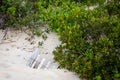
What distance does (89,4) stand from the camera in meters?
9.26

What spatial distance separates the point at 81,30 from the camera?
23.6ft

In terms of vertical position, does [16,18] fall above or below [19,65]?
above

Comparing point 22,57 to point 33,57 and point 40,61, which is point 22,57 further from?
point 40,61

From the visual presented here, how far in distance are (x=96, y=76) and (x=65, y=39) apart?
1.32 meters

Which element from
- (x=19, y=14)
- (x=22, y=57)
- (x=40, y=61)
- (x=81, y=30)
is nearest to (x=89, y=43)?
(x=81, y=30)

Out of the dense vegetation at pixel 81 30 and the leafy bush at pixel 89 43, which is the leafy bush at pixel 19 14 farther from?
the leafy bush at pixel 89 43

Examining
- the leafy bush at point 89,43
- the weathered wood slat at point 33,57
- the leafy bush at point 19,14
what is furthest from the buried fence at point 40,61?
the leafy bush at point 19,14

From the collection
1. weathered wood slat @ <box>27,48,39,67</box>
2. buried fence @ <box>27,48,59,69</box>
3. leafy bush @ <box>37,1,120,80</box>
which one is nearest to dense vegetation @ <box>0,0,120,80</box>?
leafy bush @ <box>37,1,120,80</box>

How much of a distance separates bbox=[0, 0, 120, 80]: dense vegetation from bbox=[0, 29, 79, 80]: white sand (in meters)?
0.27

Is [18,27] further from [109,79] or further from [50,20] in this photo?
[109,79]

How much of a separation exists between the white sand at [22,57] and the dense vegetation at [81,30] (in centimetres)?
27

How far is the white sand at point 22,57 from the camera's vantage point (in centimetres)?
631

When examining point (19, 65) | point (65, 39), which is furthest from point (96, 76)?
point (19, 65)

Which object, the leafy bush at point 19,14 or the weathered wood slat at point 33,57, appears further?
the leafy bush at point 19,14
